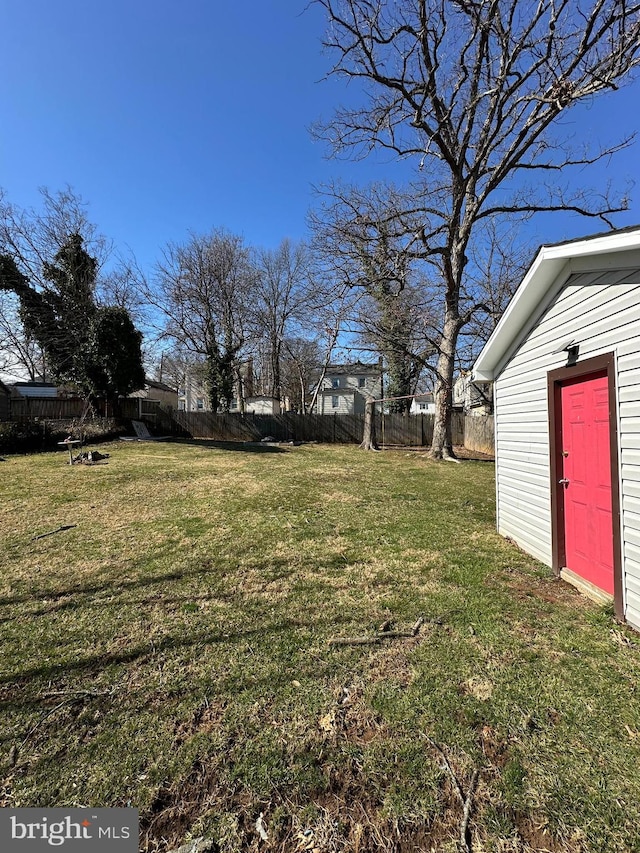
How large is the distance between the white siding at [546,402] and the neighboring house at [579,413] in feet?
0.03

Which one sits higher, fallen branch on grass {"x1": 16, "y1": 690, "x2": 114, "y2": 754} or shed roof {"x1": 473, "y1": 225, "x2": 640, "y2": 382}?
shed roof {"x1": 473, "y1": 225, "x2": 640, "y2": 382}

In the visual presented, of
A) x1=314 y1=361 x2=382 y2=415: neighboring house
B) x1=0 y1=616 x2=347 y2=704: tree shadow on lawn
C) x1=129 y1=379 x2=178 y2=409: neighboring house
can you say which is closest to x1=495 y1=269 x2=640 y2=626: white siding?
x1=0 y1=616 x2=347 y2=704: tree shadow on lawn

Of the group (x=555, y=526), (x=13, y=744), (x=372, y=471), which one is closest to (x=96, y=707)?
(x=13, y=744)

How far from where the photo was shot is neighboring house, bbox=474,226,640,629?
288 cm

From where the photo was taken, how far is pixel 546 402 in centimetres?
414

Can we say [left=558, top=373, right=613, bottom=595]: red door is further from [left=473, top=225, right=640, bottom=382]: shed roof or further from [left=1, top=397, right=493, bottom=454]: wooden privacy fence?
[left=1, top=397, right=493, bottom=454]: wooden privacy fence

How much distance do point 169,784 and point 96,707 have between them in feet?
2.42

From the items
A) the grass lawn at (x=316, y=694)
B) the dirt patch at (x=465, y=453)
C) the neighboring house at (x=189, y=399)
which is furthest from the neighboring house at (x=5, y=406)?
the dirt patch at (x=465, y=453)

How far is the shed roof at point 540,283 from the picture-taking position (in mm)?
2839

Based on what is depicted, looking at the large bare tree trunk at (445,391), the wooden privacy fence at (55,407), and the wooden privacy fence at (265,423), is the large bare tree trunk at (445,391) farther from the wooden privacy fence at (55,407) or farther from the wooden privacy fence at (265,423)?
the wooden privacy fence at (55,407)

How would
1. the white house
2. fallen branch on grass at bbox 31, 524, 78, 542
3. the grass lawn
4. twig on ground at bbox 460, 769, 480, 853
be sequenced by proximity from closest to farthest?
twig on ground at bbox 460, 769, 480, 853, the grass lawn, fallen branch on grass at bbox 31, 524, 78, 542, the white house

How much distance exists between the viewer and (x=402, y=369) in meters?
24.3

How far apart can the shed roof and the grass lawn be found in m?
2.63

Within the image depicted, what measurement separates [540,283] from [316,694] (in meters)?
4.22
